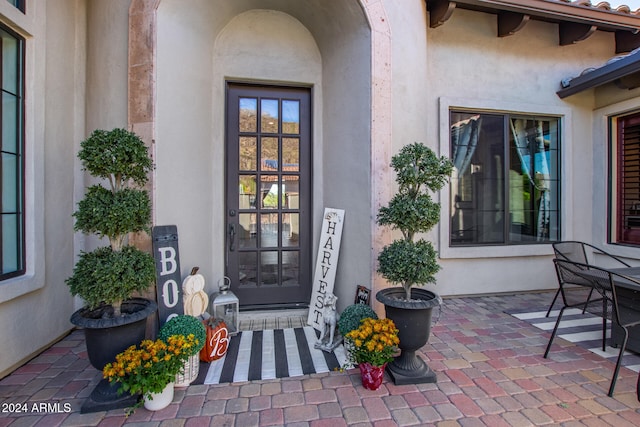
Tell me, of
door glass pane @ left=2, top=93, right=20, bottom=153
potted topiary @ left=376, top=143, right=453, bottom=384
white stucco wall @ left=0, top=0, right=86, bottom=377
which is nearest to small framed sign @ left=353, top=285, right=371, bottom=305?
potted topiary @ left=376, top=143, right=453, bottom=384

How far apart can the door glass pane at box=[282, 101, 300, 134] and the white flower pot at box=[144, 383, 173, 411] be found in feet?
8.95

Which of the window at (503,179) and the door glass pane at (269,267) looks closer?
the door glass pane at (269,267)

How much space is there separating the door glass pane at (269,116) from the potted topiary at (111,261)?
5.27 ft

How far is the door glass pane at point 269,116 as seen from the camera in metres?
3.53

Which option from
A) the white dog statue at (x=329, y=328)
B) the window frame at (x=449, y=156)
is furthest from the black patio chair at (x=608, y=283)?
the white dog statue at (x=329, y=328)

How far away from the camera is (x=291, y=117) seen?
11.8 feet

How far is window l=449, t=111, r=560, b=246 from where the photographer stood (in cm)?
411

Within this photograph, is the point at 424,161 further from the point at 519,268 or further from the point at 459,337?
the point at 519,268

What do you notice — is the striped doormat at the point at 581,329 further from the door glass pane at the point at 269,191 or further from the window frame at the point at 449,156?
the door glass pane at the point at 269,191

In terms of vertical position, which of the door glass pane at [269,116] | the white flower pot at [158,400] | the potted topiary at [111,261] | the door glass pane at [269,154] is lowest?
the white flower pot at [158,400]

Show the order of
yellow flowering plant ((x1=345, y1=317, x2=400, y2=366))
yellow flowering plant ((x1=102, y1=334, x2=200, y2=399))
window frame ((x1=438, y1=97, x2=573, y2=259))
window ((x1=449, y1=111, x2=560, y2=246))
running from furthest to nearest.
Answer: window ((x1=449, y1=111, x2=560, y2=246))
window frame ((x1=438, y1=97, x2=573, y2=259))
yellow flowering plant ((x1=345, y1=317, x2=400, y2=366))
yellow flowering plant ((x1=102, y1=334, x2=200, y2=399))

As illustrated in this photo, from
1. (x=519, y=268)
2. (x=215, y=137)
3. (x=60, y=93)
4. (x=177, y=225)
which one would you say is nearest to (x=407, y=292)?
(x=177, y=225)

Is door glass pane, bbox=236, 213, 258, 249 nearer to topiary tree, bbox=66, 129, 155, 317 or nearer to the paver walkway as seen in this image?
topiary tree, bbox=66, 129, 155, 317

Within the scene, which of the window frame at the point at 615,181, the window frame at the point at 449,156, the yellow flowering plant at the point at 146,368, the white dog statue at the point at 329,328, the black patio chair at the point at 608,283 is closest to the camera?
the yellow flowering plant at the point at 146,368
